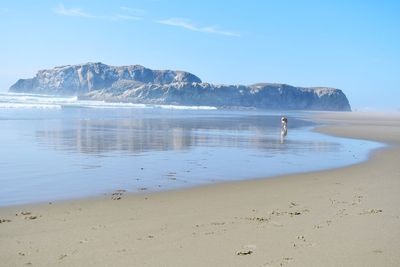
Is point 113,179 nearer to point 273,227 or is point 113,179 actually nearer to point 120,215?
point 120,215

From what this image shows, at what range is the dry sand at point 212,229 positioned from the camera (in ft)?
19.0

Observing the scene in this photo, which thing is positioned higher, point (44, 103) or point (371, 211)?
point (44, 103)

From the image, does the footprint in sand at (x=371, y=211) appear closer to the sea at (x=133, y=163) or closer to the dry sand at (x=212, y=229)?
the dry sand at (x=212, y=229)

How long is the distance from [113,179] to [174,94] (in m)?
182

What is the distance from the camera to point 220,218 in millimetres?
8016

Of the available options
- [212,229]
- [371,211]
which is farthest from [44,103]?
[212,229]

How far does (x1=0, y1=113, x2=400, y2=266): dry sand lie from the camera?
5797 mm

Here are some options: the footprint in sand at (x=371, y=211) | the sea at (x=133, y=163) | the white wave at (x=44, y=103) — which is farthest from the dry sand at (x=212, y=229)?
the white wave at (x=44, y=103)

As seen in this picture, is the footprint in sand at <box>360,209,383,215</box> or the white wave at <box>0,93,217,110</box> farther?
the white wave at <box>0,93,217,110</box>

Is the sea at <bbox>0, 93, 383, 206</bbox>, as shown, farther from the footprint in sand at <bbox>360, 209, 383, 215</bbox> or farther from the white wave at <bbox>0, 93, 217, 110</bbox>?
the white wave at <bbox>0, 93, 217, 110</bbox>

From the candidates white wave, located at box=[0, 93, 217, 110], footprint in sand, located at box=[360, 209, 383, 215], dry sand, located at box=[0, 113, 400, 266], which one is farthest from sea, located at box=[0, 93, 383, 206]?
white wave, located at box=[0, 93, 217, 110]

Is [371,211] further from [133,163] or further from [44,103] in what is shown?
[44,103]

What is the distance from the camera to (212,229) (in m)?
7.23

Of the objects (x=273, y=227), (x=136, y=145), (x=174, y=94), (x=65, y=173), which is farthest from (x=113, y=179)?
(x=174, y=94)
